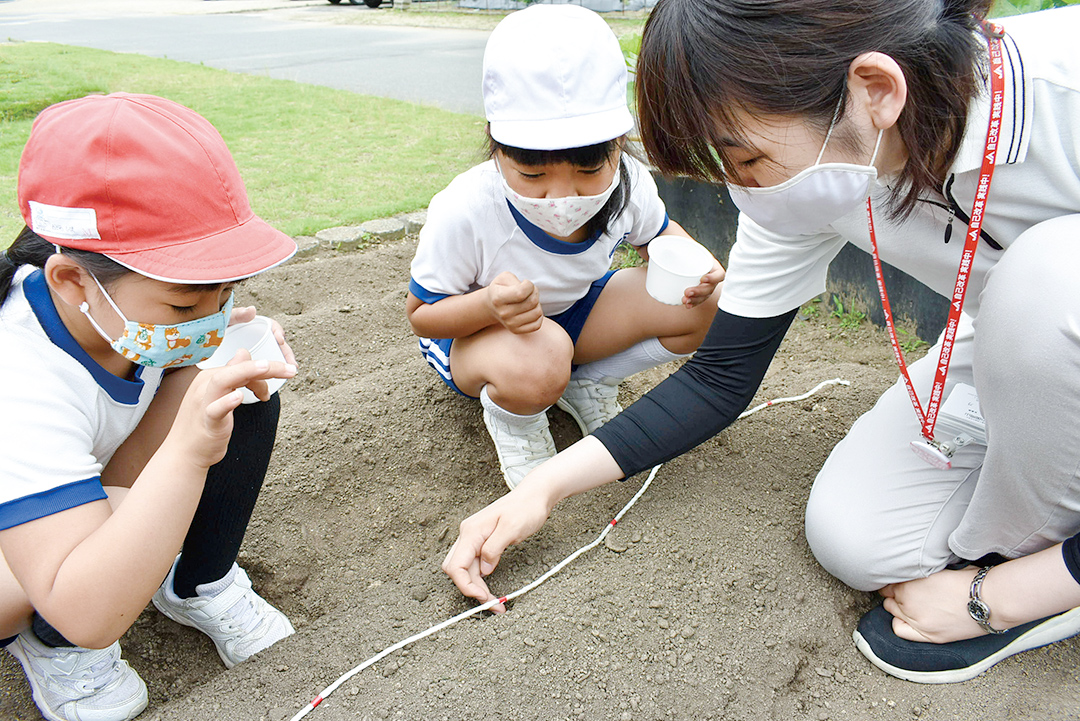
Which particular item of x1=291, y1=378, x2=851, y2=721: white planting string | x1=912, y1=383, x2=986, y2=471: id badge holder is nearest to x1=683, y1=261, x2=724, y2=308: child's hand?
x1=291, y1=378, x2=851, y2=721: white planting string

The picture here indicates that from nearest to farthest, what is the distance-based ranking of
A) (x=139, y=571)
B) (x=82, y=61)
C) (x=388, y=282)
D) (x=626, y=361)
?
(x=139, y=571) → (x=626, y=361) → (x=388, y=282) → (x=82, y=61)

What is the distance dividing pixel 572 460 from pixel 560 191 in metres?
0.55

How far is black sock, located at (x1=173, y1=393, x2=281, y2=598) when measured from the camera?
1473mm

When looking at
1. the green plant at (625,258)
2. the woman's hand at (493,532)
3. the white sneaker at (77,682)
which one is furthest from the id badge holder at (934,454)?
the green plant at (625,258)

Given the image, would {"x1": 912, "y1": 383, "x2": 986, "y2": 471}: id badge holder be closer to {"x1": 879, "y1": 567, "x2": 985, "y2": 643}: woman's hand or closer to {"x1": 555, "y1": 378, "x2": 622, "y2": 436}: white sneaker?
{"x1": 879, "y1": 567, "x2": 985, "y2": 643}: woman's hand

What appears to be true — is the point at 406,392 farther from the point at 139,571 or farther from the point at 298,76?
the point at 298,76

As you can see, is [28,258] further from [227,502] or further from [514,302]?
[514,302]

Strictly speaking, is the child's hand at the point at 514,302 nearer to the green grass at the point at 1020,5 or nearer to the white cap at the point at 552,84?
the white cap at the point at 552,84

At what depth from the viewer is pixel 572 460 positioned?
152cm

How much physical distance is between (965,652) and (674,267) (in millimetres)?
981

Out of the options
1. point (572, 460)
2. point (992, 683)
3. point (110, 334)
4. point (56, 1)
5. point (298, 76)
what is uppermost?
point (110, 334)

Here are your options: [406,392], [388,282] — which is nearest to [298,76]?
[388,282]

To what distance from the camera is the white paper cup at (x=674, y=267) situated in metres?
1.78

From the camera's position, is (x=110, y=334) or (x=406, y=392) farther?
(x=406, y=392)
